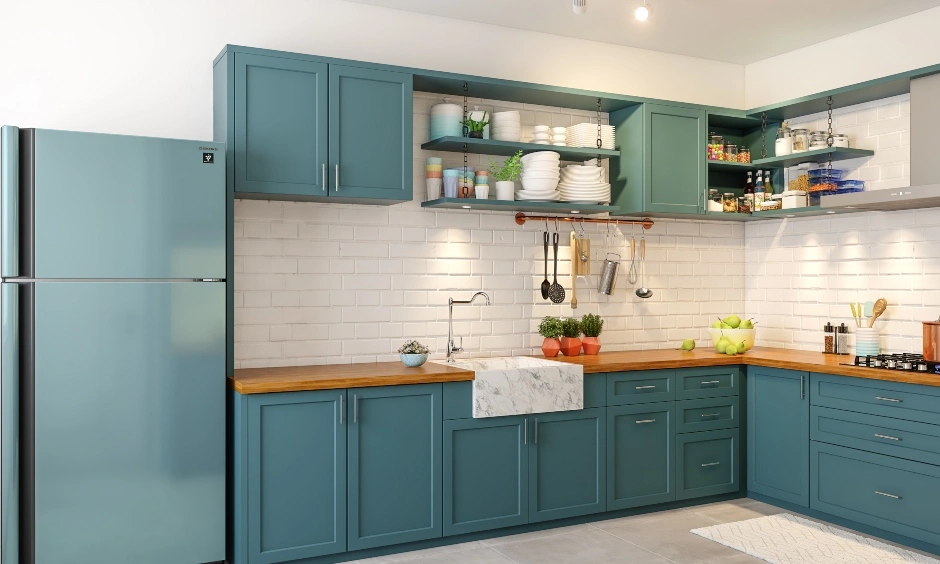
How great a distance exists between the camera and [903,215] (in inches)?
187

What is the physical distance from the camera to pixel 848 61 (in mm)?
5031

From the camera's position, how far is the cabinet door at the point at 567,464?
171 inches

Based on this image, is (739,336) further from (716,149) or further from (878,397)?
(716,149)

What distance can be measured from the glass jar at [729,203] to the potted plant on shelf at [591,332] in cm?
119

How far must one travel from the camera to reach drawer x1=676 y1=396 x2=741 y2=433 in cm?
479

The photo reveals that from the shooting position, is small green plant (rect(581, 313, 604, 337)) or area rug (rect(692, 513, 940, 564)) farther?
small green plant (rect(581, 313, 604, 337))

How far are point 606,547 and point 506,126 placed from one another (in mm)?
2338

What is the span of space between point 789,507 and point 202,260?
11.5 ft

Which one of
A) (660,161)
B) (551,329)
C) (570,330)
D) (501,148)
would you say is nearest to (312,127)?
(501,148)

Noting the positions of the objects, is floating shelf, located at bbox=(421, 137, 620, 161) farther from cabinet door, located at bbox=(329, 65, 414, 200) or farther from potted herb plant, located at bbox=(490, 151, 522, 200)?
cabinet door, located at bbox=(329, 65, 414, 200)

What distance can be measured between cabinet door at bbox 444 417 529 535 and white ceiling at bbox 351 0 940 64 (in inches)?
88.6

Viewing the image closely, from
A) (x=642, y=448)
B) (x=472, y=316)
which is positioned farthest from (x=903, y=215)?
(x=472, y=316)

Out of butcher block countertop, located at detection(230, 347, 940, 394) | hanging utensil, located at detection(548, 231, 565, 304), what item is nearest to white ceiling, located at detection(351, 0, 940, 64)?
hanging utensil, located at detection(548, 231, 565, 304)

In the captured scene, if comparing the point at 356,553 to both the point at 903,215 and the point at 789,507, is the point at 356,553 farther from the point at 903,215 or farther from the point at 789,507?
the point at 903,215
